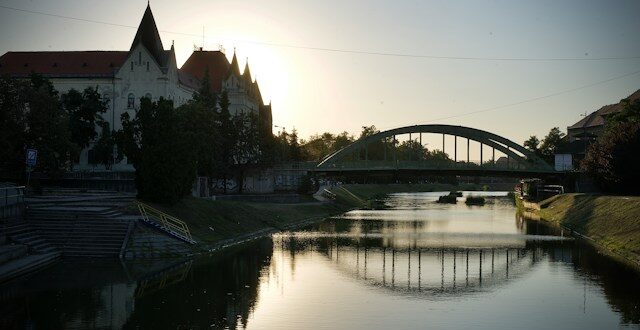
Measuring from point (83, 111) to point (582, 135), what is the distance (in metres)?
105

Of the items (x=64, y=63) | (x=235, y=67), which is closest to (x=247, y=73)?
(x=235, y=67)

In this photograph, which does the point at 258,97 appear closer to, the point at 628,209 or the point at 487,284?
the point at 628,209

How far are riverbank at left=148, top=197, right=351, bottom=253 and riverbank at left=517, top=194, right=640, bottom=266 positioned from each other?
88.0 ft

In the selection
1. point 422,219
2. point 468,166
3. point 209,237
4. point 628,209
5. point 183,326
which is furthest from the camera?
point 468,166

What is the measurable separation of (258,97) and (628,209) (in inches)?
3854

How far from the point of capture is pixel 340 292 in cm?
3419

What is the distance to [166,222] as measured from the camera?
153ft

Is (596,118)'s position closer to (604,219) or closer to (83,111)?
(604,219)

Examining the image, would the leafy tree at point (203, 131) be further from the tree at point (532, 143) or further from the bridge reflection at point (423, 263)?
the tree at point (532, 143)

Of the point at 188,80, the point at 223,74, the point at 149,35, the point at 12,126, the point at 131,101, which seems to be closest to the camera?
the point at 12,126

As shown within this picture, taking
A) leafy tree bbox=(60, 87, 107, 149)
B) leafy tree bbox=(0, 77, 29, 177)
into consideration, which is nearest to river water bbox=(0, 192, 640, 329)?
leafy tree bbox=(0, 77, 29, 177)

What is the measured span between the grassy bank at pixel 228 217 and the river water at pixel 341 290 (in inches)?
114

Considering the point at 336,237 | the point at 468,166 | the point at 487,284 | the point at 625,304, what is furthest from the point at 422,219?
the point at 625,304

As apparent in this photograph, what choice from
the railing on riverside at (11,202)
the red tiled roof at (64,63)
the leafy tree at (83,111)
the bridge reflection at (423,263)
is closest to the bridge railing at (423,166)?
the leafy tree at (83,111)
